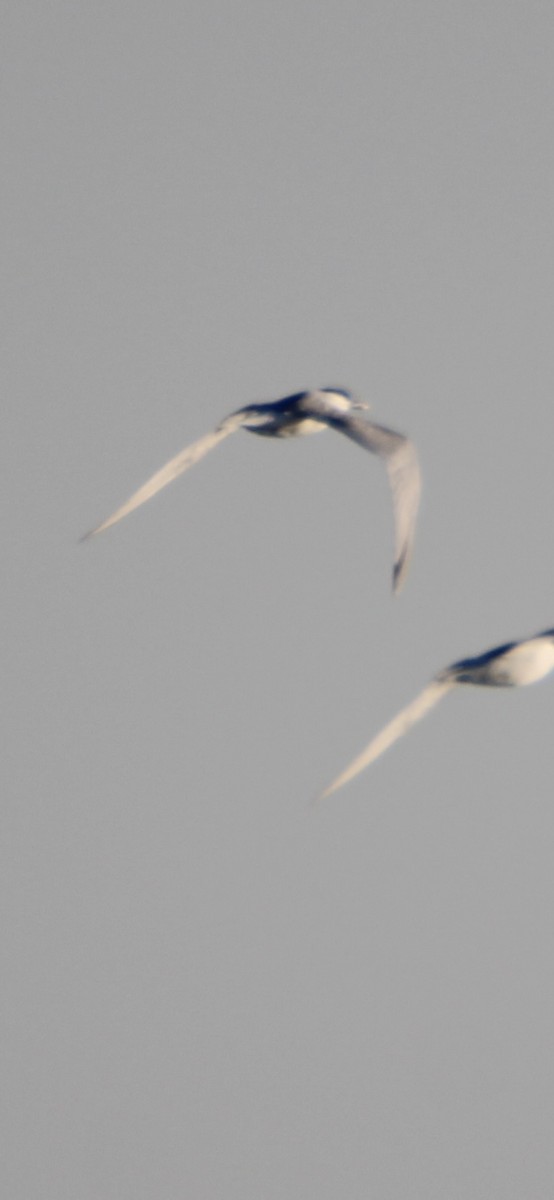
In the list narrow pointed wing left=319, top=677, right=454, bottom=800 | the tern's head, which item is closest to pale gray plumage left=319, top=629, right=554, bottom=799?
narrow pointed wing left=319, top=677, right=454, bottom=800

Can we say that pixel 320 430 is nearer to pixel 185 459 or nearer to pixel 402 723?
pixel 185 459

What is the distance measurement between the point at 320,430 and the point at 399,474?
3.61 meters

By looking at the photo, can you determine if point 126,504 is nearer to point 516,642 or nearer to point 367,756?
point 516,642

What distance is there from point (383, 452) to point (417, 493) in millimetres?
834

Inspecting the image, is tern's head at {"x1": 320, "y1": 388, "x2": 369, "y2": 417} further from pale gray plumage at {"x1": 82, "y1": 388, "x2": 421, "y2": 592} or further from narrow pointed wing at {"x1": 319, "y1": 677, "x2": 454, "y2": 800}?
narrow pointed wing at {"x1": 319, "y1": 677, "x2": 454, "y2": 800}

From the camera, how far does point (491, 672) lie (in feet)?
72.7

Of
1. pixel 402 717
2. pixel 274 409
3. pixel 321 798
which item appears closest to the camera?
pixel 321 798

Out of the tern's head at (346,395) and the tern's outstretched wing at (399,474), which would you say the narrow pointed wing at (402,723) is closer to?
the tern's outstretched wing at (399,474)

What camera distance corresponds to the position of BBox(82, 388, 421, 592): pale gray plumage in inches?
914

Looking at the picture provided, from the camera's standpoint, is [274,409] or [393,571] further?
[274,409]

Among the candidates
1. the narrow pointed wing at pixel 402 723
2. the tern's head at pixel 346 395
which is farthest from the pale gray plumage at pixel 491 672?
the tern's head at pixel 346 395

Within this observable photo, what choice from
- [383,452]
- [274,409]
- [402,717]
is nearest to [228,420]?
[274,409]

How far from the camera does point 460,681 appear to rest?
21516mm

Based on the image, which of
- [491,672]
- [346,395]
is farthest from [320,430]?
[491,672]
